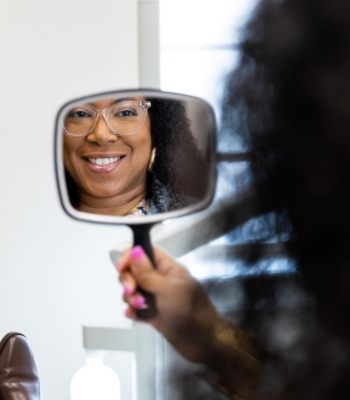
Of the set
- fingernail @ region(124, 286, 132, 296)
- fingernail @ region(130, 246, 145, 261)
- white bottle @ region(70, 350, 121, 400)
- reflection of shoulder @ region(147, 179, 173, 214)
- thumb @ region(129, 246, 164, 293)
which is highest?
reflection of shoulder @ region(147, 179, 173, 214)

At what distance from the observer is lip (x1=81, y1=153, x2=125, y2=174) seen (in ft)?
1.70

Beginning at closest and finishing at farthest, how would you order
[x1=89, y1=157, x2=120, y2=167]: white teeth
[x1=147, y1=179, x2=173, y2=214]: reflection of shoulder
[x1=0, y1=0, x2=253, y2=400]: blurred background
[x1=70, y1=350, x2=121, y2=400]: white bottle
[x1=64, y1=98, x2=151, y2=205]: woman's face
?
[x1=147, y1=179, x2=173, y2=214]: reflection of shoulder
[x1=64, y1=98, x2=151, y2=205]: woman's face
[x1=89, y1=157, x2=120, y2=167]: white teeth
[x1=70, y1=350, x2=121, y2=400]: white bottle
[x1=0, y1=0, x2=253, y2=400]: blurred background

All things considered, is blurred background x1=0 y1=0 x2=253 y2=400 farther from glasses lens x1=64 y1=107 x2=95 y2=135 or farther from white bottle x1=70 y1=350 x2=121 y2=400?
glasses lens x1=64 y1=107 x2=95 y2=135

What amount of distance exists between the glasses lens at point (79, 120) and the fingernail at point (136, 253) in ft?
0.53

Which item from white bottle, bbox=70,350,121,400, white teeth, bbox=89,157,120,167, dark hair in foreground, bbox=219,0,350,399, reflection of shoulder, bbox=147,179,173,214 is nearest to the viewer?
dark hair in foreground, bbox=219,0,350,399

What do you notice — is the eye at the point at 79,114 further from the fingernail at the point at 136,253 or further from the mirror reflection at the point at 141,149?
the fingernail at the point at 136,253

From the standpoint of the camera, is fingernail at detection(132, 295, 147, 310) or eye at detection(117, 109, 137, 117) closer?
fingernail at detection(132, 295, 147, 310)

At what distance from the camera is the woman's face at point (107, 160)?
44 cm

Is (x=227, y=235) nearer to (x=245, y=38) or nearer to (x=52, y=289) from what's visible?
(x=245, y=38)

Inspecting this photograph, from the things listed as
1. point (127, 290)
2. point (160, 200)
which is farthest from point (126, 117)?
point (127, 290)

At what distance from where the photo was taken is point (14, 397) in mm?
1097

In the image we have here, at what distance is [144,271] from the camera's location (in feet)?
0.80

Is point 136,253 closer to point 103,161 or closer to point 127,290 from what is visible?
point 127,290

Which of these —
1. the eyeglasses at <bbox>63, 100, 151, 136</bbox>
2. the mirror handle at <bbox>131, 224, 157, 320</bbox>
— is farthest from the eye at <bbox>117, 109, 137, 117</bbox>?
the mirror handle at <bbox>131, 224, 157, 320</bbox>
